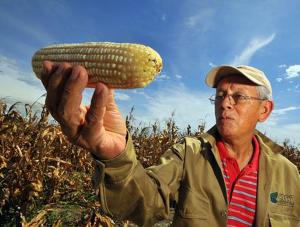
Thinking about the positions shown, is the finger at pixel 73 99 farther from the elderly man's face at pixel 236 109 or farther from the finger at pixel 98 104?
the elderly man's face at pixel 236 109

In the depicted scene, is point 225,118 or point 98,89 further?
point 225,118

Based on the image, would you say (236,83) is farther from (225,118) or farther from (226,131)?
(226,131)

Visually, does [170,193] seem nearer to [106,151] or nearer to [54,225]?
[106,151]

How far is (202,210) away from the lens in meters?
3.73

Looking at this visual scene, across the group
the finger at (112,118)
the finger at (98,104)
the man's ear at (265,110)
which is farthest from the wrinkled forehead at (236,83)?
the finger at (98,104)

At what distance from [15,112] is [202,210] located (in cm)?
361

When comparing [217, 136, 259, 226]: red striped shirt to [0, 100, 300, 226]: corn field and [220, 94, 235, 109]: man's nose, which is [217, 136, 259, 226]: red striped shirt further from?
[0, 100, 300, 226]: corn field

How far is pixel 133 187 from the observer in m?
2.92

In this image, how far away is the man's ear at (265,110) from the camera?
4551mm

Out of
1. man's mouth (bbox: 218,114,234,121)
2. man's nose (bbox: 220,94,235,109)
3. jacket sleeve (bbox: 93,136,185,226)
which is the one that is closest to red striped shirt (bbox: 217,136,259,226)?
man's mouth (bbox: 218,114,234,121)

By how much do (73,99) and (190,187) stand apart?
6.22 ft

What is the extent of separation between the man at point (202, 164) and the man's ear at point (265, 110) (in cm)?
1

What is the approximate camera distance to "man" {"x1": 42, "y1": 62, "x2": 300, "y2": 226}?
7.75 ft

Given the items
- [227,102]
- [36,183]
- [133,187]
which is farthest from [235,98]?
[36,183]
